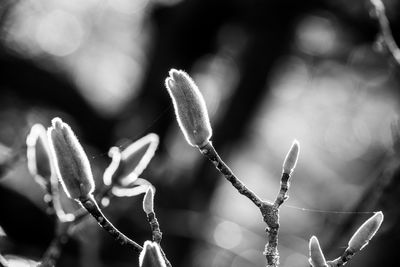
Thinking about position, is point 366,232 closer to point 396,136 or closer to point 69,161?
point 69,161

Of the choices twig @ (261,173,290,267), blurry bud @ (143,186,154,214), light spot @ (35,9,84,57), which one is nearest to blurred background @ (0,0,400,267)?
light spot @ (35,9,84,57)

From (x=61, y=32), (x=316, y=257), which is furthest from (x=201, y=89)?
(x=316, y=257)

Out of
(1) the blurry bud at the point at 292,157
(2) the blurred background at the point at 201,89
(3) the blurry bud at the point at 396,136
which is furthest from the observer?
(2) the blurred background at the point at 201,89

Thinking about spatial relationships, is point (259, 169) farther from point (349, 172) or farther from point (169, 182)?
Result: point (169, 182)

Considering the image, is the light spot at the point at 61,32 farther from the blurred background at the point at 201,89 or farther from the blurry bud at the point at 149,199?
the blurry bud at the point at 149,199

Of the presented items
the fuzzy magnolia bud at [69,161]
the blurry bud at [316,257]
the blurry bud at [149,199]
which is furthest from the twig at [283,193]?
the fuzzy magnolia bud at [69,161]

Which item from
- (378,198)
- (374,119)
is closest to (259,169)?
(374,119)
